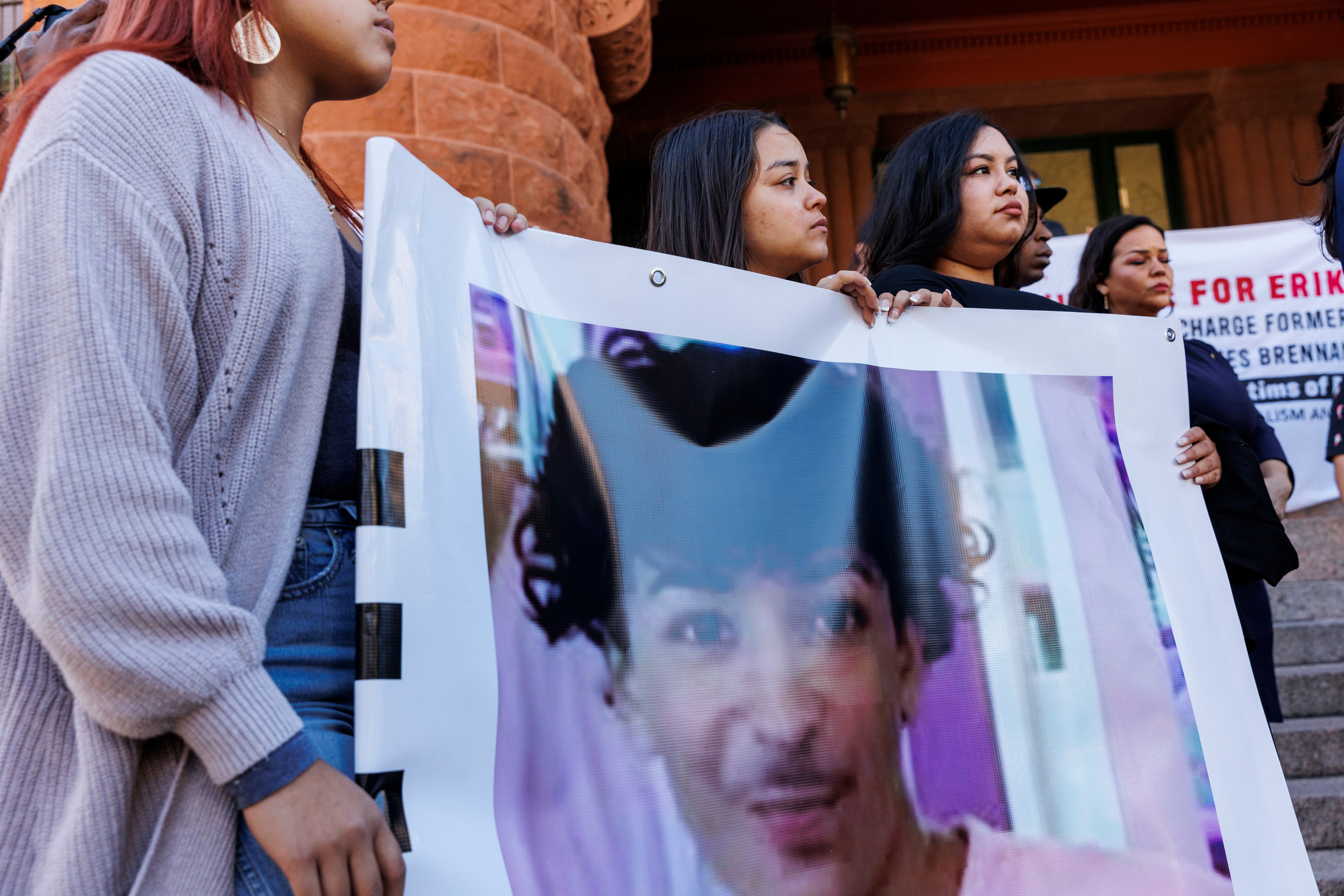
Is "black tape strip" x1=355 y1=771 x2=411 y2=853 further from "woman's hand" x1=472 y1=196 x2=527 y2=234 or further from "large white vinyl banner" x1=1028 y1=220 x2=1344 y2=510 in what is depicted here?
"large white vinyl banner" x1=1028 y1=220 x2=1344 y2=510

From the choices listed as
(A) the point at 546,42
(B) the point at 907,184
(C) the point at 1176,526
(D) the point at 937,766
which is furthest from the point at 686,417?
(A) the point at 546,42

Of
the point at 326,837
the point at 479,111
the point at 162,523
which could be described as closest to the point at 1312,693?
the point at 479,111

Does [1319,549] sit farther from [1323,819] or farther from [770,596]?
[770,596]

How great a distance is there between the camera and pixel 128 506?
971 mm

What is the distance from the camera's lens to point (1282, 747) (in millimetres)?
3619

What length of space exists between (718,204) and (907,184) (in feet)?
1.70

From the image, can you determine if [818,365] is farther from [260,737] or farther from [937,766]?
[260,737]

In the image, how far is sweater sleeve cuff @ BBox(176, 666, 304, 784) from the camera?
977 mm

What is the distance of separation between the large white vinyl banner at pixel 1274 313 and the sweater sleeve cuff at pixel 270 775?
5.64m

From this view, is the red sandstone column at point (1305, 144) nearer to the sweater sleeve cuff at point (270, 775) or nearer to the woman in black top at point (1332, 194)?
the woman in black top at point (1332, 194)

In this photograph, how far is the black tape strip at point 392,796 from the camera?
1.07 m

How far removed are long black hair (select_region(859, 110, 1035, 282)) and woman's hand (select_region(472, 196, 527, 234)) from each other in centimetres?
114

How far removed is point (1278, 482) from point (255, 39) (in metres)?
3.29

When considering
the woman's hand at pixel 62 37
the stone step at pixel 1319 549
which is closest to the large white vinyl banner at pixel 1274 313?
the stone step at pixel 1319 549
